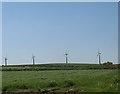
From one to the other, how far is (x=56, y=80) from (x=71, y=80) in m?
2.14

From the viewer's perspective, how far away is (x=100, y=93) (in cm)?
3784

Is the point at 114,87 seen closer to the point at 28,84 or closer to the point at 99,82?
the point at 99,82

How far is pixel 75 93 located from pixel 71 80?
640 cm

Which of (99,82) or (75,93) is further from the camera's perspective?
(99,82)

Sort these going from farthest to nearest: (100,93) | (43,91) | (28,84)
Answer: (28,84) → (43,91) → (100,93)

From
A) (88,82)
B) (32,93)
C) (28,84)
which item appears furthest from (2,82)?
(88,82)

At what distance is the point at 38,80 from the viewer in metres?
47.8

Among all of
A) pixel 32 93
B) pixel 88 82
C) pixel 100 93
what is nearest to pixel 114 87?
pixel 100 93

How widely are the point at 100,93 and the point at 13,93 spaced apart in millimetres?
10658

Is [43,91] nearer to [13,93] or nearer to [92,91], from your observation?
[13,93]

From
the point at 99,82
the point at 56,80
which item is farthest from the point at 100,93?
the point at 56,80

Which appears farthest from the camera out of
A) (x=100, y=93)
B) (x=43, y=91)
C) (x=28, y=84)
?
(x=28, y=84)

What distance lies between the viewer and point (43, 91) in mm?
41969

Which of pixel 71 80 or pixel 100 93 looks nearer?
pixel 100 93
